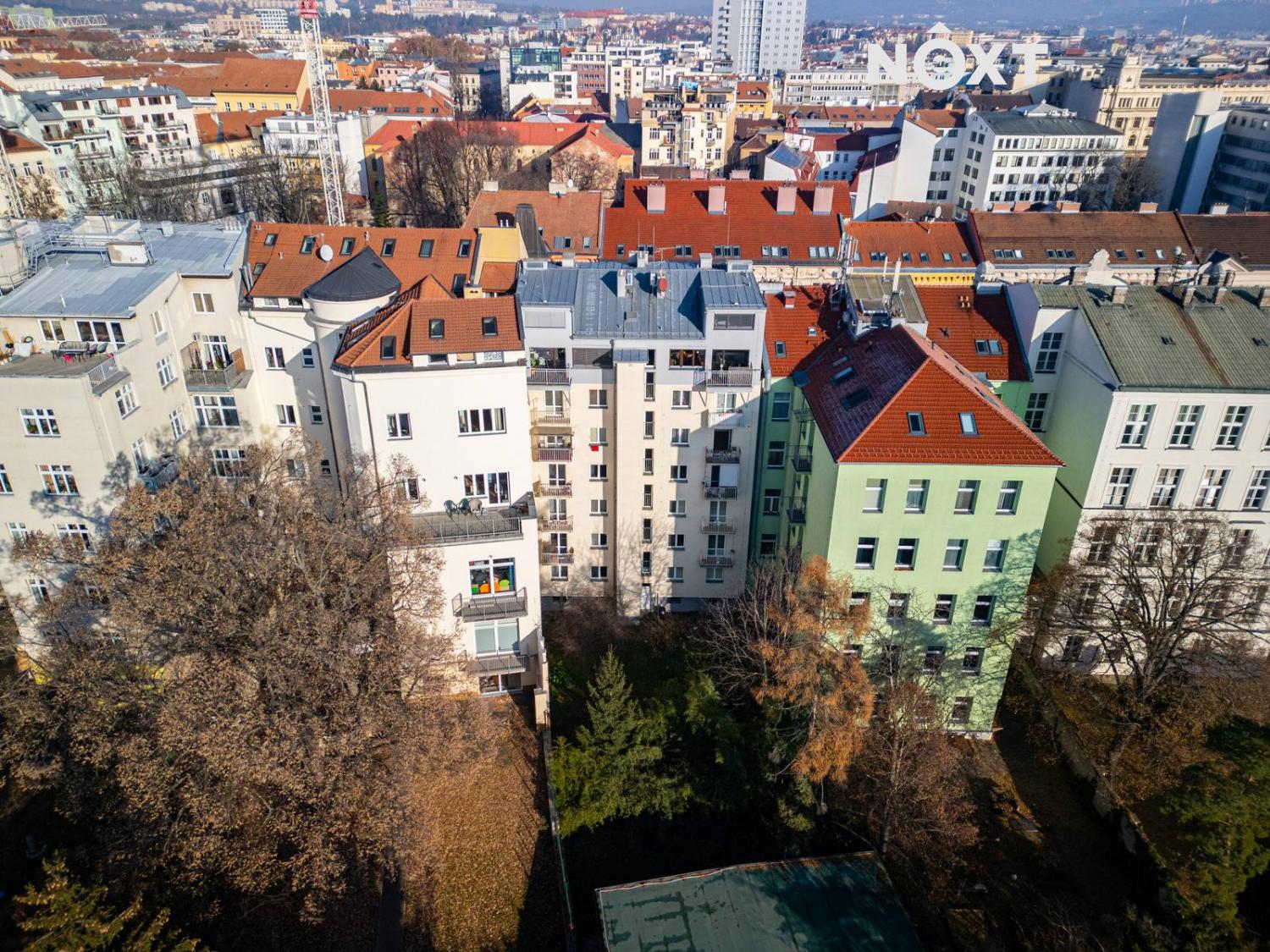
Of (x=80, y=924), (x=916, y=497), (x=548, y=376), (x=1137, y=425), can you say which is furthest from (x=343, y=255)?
(x=1137, y=425)

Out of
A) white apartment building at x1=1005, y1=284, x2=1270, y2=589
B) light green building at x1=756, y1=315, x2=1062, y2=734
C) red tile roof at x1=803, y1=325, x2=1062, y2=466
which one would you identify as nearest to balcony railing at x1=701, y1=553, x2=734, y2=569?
light green building at x1=756, y1=315, x2=1062, y2=734

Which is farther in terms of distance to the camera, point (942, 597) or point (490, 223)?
point (490, 223)

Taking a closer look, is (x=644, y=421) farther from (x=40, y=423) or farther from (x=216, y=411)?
(x=40, y=423)

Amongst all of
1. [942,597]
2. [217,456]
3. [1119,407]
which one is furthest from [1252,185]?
[217,456]

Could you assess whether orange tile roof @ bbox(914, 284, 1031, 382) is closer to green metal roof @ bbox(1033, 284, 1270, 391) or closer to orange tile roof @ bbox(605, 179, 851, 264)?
green metal roof @ bbox(1033, 284, 1270, 391)

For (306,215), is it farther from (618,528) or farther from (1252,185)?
(1252,185)
